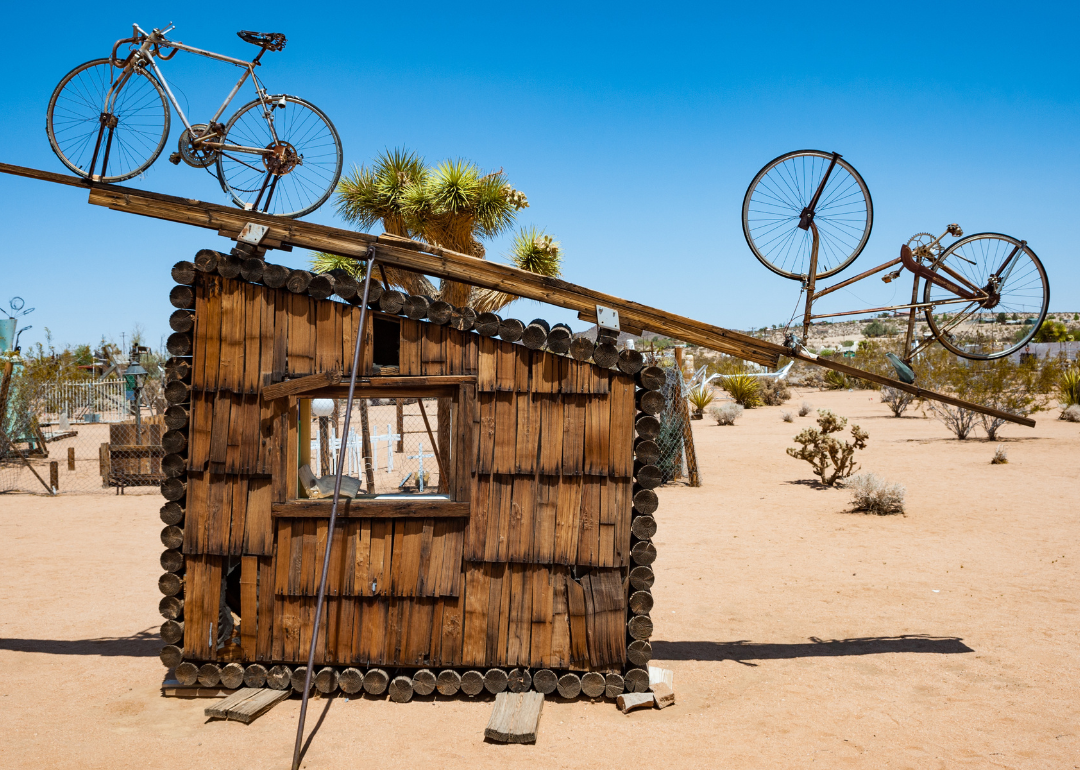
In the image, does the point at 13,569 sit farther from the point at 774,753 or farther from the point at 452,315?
the point at 774,753

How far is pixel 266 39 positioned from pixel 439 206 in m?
6.94

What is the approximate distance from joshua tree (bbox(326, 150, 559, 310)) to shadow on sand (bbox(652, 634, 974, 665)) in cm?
702

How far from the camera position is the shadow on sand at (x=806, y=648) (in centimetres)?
645

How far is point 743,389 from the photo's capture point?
32.1 metres

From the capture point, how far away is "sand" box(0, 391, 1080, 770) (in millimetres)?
4641

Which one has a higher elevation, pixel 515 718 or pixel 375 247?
pixel 375 247

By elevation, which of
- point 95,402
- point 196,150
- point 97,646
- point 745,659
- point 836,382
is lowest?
point 97,646

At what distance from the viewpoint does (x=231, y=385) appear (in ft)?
17.9

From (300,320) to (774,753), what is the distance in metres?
4.34

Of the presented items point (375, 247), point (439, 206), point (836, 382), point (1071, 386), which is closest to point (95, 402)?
point (439, 206)

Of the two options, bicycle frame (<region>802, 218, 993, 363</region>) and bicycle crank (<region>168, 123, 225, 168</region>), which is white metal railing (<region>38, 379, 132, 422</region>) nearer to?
bicycle crank (<region>168, 123, 225, 168</region>)

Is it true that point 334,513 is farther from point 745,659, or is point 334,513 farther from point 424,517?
point 745,659

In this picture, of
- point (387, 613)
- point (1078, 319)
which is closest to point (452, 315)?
point (387, 613)

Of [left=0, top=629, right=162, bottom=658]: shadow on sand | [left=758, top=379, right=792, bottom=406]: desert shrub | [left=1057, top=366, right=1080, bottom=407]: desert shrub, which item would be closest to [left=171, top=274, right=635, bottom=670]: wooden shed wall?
[left=0, top=629, right=162, bottom=658]: shadow on sand
